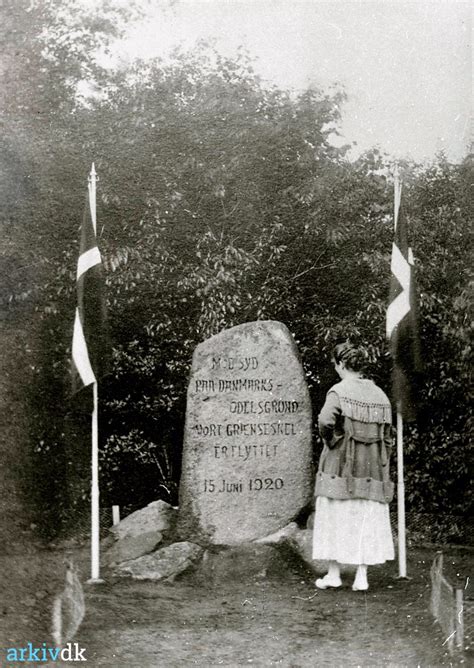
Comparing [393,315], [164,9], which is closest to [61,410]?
[393,315]

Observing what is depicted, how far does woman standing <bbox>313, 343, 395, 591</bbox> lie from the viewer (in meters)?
5.07

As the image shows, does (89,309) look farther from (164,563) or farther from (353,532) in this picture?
(353,532)

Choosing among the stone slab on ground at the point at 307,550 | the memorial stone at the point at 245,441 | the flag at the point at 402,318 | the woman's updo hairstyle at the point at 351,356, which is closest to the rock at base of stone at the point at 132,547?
the memorial stone at the point at 245,441

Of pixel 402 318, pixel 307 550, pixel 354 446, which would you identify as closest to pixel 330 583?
pixel 307 550

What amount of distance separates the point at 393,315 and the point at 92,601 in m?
2.64

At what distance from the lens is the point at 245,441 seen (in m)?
5.52

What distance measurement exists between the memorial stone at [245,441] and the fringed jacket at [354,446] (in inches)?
16.6

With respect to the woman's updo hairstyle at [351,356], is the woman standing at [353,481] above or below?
below

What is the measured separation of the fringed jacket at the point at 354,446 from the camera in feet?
16.7

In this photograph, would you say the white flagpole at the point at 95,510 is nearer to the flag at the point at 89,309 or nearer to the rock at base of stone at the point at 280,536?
the flag at the point at 89,309

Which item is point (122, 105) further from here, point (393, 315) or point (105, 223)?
point (393, 315)

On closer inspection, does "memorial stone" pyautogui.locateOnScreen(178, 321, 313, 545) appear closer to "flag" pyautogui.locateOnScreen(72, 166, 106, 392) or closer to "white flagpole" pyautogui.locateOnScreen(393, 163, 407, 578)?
"white flagpole" pyautogui.locateOnScreen(393, 163, 407, 578)

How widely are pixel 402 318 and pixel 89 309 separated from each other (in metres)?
2.07

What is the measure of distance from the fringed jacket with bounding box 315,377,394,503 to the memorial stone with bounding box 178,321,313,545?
1.39 ft
